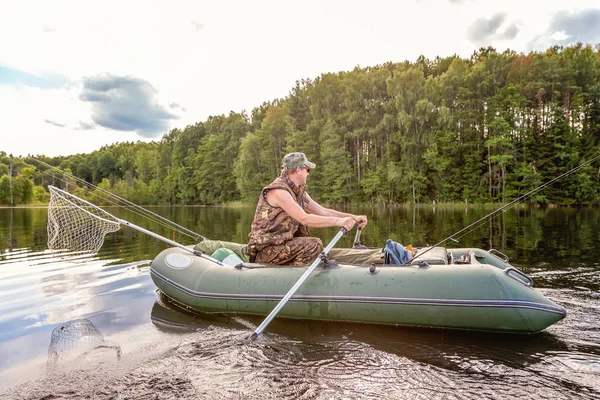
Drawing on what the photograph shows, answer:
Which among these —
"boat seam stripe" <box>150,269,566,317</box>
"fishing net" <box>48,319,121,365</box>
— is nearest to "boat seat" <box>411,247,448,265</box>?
"boat seam stripe" <box>150,269,566,317</box>

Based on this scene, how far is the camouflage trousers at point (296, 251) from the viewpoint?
15.4 feet

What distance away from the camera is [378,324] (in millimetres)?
4164

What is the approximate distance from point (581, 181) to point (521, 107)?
8.30 m

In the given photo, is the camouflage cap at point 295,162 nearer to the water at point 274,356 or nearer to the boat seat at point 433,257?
the boat seat at point 433,257

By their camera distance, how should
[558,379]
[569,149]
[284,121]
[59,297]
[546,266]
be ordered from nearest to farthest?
[558,379] < [59,297] < [546,266] < [569,149] < [284,121]

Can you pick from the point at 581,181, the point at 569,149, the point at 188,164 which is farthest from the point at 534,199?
the point at 188,164

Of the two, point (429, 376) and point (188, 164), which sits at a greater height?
point (188, 164)

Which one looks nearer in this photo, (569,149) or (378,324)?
(378,324)

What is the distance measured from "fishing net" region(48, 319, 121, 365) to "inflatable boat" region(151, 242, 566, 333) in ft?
3.71

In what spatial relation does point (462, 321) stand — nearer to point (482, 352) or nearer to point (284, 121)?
point (482, 352)

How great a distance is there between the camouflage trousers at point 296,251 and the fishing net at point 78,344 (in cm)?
196

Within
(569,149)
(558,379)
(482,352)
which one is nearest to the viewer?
(558,379)

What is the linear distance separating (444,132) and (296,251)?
34.0 m

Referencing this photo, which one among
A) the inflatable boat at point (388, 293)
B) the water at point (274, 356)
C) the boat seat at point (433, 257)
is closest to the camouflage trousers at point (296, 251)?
the inflatable boat at point (388, 293)
